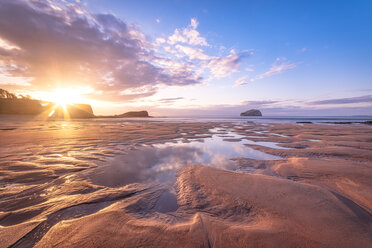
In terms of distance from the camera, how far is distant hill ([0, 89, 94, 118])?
4953cm

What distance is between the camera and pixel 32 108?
176 ft

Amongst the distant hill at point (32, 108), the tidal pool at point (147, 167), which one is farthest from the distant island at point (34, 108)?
the tidal pool at point (147, 167)

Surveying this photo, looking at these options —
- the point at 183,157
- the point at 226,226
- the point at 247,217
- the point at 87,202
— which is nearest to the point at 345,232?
the point at 247,217

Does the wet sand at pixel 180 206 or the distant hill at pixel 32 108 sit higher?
the distant hill at pixel 32 108

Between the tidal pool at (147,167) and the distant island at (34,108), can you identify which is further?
the distant island at (34,108)

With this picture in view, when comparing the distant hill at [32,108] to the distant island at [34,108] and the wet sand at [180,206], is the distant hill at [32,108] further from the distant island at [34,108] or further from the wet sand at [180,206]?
the wet sand at [180,206]

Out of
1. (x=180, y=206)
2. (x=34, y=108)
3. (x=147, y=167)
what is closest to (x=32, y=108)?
(x=34, y=108)

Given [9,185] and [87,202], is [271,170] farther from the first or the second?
[9,185]

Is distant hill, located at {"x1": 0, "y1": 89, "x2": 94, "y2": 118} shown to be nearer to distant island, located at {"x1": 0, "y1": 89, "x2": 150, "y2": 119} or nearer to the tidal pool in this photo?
distant island, located at {"x1": 0, "y1": 89, "x2": 150, "y2": 119}

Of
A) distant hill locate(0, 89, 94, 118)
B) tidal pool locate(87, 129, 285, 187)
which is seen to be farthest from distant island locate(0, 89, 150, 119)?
tidal pool locate(87, 129, 285, 187)

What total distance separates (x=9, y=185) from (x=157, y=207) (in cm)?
317

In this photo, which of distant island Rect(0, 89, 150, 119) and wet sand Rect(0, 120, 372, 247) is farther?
distant island Rect(0, 89, 150, 119)

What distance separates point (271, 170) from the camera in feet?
13.2

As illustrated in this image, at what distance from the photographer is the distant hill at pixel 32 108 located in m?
49.5
